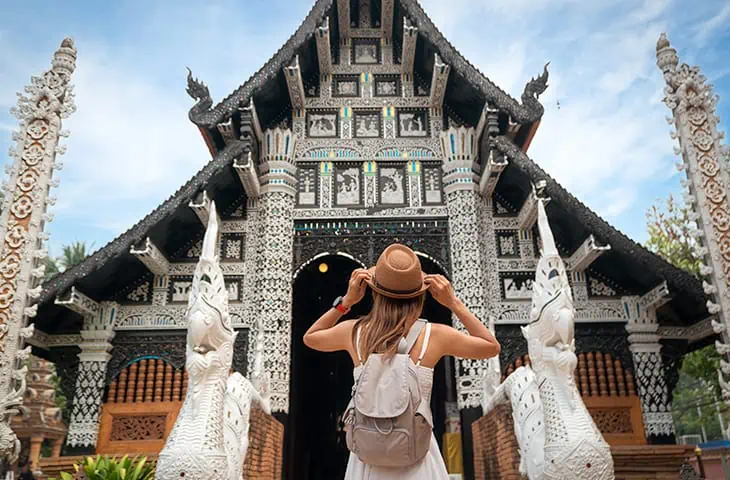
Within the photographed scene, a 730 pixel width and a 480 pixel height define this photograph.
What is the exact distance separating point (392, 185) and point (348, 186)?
2.15 feet

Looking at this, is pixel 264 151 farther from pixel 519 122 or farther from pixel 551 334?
pixel 551 334

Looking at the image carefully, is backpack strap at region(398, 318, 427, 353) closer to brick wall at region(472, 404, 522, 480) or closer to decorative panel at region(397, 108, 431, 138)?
brick wall at region(472, 404, 522, 480)

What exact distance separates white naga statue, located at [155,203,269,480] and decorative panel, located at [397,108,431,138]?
15.7ft

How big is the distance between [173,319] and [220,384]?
3.61 meters

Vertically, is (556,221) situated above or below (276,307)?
above

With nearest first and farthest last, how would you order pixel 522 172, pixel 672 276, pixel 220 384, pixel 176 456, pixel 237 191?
pixel 176 456, pixel 220 384, pixel 672 276, pixel 522 172, pixel 237 191

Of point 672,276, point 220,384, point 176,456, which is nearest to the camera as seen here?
point 176,456

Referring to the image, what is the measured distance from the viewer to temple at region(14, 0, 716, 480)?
7492 mm

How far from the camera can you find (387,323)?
77.0 inches

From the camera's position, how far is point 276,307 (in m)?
7.94

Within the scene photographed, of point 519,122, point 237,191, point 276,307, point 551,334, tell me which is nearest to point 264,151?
point 237,191

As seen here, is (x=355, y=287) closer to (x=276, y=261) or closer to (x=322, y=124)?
(x=276, y=261)

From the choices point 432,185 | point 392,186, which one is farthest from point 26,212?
point 432,185

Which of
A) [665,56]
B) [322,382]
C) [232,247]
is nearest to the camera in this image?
[665,56]
